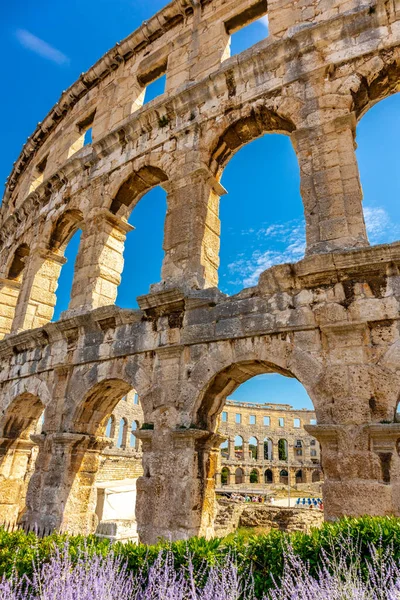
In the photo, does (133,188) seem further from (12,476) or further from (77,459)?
(12,476)

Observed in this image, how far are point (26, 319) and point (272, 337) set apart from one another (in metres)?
6.24

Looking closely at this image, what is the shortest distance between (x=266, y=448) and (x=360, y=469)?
36.9m

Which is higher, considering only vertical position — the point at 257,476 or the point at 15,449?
the point at 257,476

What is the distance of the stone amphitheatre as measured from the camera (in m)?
4.82

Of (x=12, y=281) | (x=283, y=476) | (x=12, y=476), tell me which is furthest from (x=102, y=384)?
(x=283, y=476)

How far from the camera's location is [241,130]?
7.51 meters

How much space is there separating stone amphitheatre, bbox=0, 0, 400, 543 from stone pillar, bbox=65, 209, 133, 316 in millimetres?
37

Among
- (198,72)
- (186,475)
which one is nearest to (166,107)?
(198,72)

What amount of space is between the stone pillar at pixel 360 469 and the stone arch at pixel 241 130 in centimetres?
506

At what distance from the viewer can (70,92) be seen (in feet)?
38.7

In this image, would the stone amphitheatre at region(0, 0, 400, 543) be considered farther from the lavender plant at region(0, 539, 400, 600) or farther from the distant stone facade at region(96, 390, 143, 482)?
the distant stone facade at region(96, 390, 143, 482)

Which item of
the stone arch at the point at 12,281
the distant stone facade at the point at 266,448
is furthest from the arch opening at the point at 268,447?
the stone arch at the point at 12,281

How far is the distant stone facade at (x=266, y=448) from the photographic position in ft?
120

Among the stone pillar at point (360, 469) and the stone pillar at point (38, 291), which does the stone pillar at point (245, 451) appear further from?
the stone pillar at point (360, 469)
